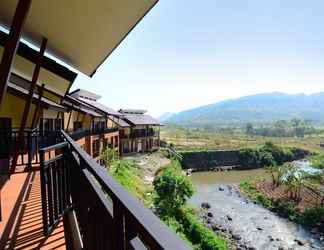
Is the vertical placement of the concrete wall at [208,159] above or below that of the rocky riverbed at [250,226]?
above

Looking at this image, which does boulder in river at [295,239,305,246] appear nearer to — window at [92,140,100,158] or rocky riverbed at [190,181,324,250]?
rocky riverbed at [190,181,324,250]

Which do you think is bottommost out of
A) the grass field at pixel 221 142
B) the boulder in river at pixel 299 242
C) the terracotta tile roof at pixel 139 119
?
the boulder in river at pixel 299 242

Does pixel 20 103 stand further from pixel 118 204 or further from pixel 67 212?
pixel 118 204

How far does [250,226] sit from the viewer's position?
17234mm

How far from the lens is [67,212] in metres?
3.17

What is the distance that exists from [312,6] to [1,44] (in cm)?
1762

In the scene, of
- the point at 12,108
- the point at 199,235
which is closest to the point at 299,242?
the point at 199,235

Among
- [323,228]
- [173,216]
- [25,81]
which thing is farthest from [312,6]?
[25,81]

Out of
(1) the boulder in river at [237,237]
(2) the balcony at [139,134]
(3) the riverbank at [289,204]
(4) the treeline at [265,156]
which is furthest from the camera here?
(4) the treeline at [265,156]

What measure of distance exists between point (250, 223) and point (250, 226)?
0.51 metres

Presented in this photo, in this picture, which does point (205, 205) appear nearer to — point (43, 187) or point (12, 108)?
point (12, 108)

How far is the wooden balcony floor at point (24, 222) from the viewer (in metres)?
2.68

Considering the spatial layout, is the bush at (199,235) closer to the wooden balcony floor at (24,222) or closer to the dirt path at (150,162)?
the dirt path at (150,162)

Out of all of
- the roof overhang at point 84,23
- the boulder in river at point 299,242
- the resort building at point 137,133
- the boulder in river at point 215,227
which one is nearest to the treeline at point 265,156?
the resort building at point 137,133
